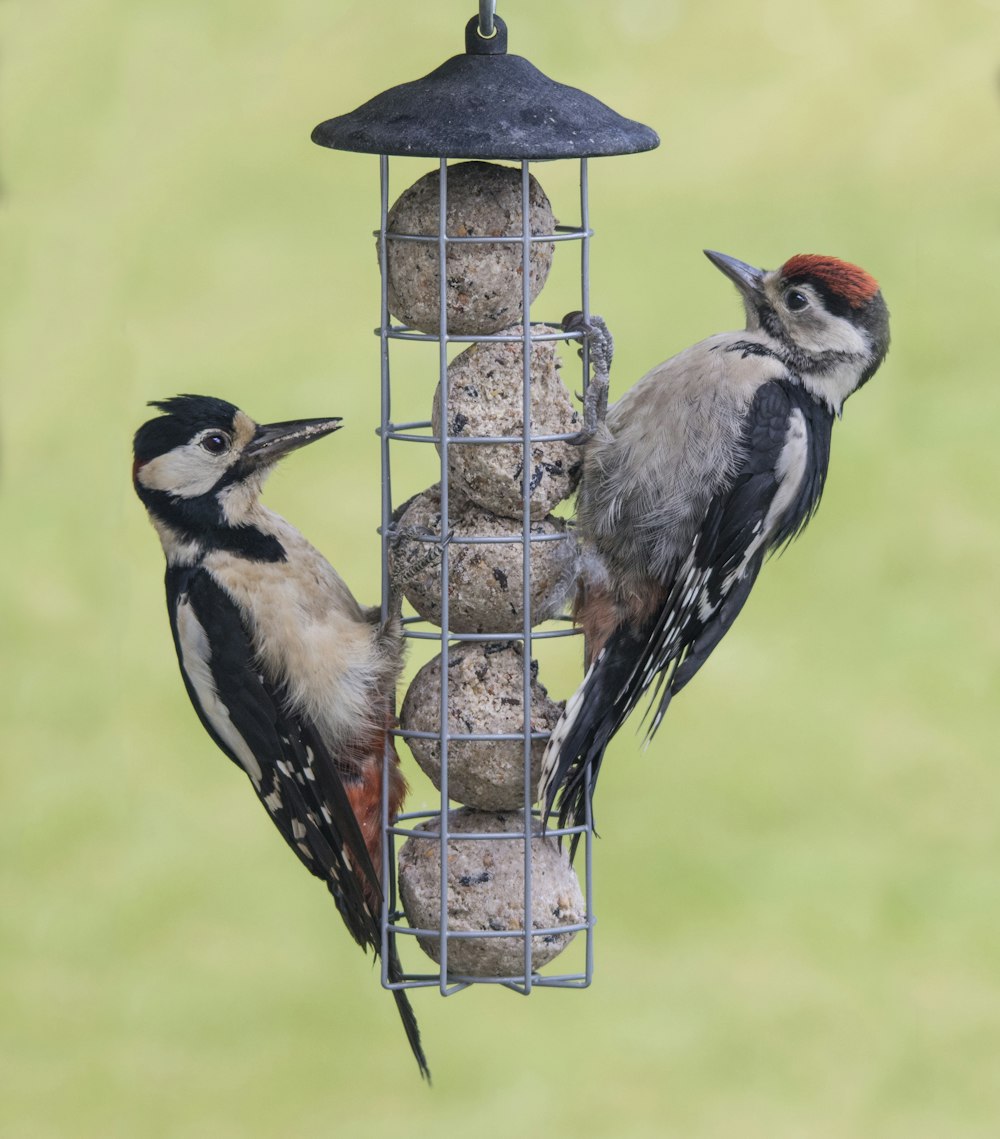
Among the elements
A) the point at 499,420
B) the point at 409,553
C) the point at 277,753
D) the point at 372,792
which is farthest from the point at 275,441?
the point at 372,792

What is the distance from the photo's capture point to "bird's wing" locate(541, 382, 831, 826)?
2.97 meters

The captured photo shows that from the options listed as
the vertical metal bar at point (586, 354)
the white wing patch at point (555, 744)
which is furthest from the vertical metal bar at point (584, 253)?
the white wing patch at point (555, 744)

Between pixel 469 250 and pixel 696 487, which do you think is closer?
pixel 469 250

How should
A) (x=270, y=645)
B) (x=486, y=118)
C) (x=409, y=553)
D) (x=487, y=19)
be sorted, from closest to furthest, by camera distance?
(x=486, y=118)
(x=487, y=19)
(x=409, y=553)
(x=270, y=645)

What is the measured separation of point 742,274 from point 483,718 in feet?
2.89

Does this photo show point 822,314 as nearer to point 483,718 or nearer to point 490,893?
point 483,718

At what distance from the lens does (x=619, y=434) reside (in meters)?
3.07

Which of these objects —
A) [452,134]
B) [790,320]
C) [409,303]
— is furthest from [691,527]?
[452,134]

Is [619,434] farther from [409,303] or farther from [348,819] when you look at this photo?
[348,819]

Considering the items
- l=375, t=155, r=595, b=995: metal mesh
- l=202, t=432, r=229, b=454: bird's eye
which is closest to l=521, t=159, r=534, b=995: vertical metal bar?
l=375, t=155, r=595, b=995: metal mesh

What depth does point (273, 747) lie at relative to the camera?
3092 millimetres

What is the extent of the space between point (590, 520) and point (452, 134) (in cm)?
73

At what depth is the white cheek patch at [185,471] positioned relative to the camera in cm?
309

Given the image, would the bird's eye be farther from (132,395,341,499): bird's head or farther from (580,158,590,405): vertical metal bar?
(580,158,590,405): vertical metal bar
